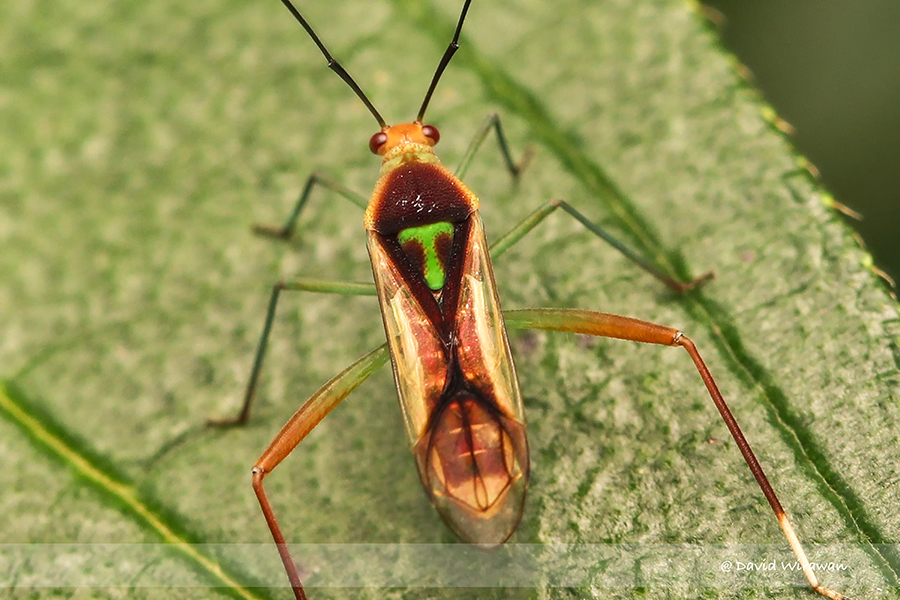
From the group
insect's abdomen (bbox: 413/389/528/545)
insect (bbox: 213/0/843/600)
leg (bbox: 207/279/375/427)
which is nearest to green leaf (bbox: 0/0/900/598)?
leg (bbox: 207/279/375/427)

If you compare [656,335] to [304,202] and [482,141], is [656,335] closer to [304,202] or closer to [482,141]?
[482,141]

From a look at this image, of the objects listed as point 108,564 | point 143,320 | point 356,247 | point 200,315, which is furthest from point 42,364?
point 356,247

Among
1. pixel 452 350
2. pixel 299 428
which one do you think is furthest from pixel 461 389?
pixel 299 428

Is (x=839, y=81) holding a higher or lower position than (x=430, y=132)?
higher

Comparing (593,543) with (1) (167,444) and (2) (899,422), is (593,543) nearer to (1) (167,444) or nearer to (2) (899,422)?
(2) (899,422)

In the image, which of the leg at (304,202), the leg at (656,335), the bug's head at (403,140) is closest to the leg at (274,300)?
the leg at (304,202)
